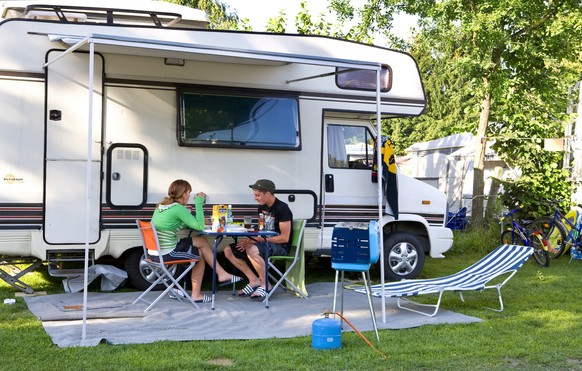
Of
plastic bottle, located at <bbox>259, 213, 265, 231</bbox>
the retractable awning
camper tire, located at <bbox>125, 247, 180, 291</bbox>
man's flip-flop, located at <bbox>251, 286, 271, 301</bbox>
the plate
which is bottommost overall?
man's flip-flop, located at <bbox>251, 286, 271, 301</bbox>

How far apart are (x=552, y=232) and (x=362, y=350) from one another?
23.7 feet

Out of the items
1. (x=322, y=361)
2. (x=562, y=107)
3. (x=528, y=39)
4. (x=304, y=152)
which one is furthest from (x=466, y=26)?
(x=322, y=361)

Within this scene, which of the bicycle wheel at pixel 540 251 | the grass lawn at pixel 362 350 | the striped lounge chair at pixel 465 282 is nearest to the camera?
the grass lawn at pixel 362 350

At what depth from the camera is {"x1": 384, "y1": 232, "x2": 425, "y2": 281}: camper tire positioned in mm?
9406

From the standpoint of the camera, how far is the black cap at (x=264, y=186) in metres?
7.91

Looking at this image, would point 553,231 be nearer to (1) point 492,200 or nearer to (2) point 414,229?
(1) point 492,200

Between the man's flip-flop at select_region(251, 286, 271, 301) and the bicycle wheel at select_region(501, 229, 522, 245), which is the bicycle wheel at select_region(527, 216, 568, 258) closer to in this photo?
the bicycle wheel at select_region(501, 229, 522, 245)

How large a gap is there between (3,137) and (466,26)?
7909 mm

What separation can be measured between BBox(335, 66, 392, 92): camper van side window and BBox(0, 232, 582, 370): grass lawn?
297 centimetres

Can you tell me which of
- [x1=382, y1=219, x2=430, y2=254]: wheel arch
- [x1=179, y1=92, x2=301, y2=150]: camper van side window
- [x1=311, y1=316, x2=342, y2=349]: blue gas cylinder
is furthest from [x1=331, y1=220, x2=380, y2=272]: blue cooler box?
[x1=382, y1=219, x2=430, y2=254]: wheel arch

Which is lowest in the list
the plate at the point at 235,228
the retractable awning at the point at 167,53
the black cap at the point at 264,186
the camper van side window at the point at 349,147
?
the plate at the point at 235,228

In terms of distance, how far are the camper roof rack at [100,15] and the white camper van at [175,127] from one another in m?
0.02

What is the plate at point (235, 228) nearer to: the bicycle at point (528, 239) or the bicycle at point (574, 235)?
the bicycle at point (528, 239)

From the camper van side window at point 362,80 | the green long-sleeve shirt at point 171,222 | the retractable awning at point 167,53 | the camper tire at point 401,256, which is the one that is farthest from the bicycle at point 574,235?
the green long-sleeve shirt at point 171,222
